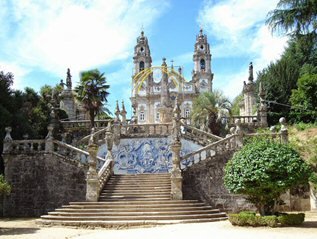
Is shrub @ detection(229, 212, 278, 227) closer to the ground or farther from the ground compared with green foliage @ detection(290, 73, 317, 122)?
closer to the ground

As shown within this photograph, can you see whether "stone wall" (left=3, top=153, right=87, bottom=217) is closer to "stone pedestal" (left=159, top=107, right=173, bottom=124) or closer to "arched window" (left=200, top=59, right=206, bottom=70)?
"stone pedestal" (left=159, top=107, right=173, bottom=124)

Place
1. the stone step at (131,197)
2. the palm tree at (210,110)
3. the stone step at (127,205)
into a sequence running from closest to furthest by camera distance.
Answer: the stone step at (127,205) → the stone step at (131,197) → the palm tree at (210,110)

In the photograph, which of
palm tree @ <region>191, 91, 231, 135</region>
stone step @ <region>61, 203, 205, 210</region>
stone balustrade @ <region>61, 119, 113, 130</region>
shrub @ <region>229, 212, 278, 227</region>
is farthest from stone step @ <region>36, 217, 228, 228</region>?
stone balustrade @ <region>61, 119, 113, 130</region>

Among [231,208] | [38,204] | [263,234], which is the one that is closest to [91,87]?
[38,204]

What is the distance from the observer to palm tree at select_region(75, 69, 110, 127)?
30.5 meters

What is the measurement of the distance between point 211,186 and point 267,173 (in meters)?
7.34

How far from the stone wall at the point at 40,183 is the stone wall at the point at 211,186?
5.45 meters

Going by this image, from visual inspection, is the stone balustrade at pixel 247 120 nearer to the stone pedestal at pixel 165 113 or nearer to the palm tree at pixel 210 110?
the palm tree at pixel 210 110

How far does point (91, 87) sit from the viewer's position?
30.6 metres

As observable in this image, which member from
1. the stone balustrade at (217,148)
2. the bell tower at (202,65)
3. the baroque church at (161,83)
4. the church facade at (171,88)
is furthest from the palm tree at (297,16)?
the bell tower at (202,65)

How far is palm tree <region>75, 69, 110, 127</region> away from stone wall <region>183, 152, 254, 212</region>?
1173 cm

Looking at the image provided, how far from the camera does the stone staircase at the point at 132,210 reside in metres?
15.8

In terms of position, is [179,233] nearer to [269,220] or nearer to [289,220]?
[269,220]

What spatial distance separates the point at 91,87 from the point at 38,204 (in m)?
11.1
